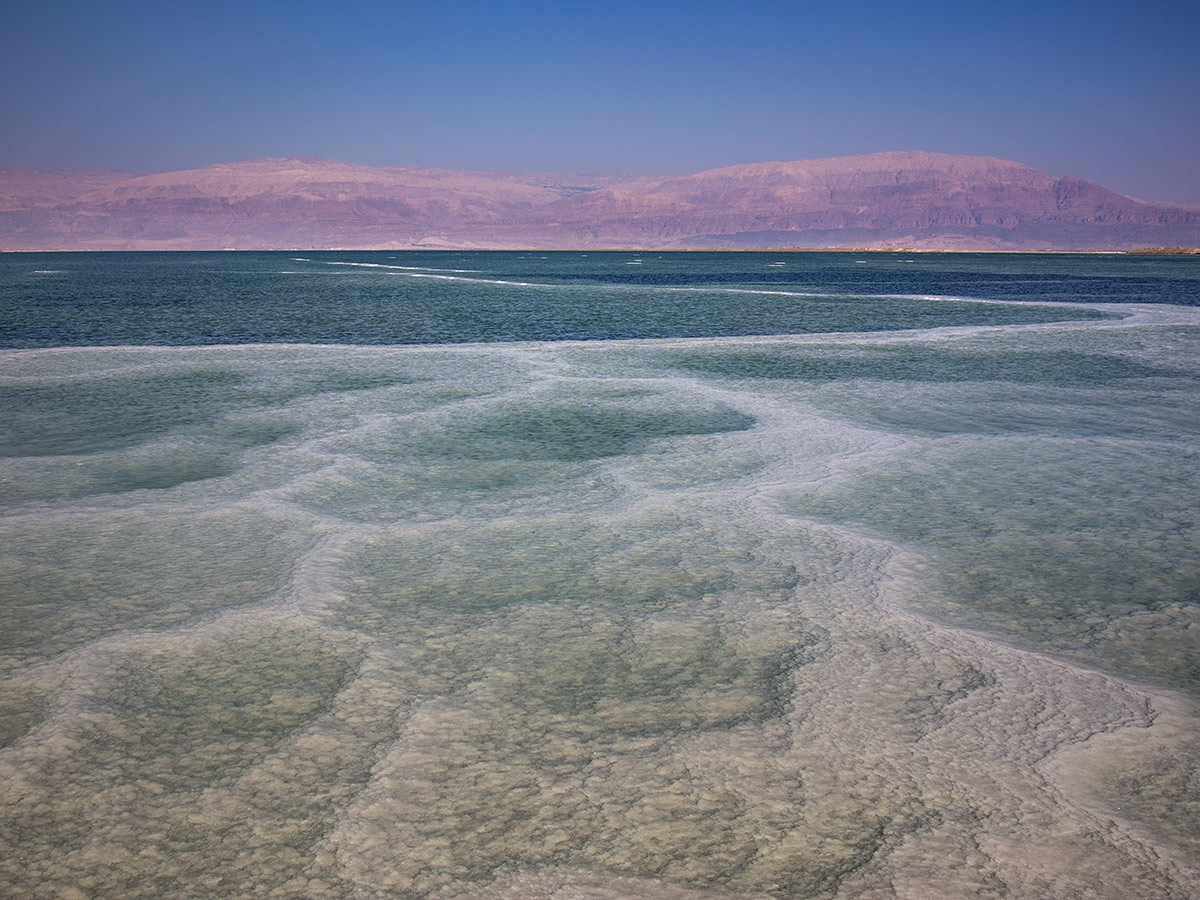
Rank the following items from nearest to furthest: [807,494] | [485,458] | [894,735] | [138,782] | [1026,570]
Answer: [138,782], [894,735], [1026,570], [807,494], [485,458]

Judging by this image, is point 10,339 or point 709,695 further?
point 10,339

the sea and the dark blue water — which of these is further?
the dark blue water

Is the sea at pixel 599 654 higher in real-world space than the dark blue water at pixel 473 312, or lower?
lower

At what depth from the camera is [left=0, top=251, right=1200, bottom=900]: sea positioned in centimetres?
296

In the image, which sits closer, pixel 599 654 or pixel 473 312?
pixel 599 654

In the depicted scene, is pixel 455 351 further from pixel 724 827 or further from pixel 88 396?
pixel 724 827

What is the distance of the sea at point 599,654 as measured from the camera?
2.96 meters

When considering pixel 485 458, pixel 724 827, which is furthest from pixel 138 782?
pixel 485 458

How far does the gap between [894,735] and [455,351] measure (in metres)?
15.0

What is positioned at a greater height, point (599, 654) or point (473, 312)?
point (473, 312)

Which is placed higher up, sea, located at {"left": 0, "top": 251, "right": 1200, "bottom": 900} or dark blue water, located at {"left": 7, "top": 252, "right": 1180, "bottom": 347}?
dark blue water, located at {"left": 7, "top": 252, "right": 1180, "bottom": 347}

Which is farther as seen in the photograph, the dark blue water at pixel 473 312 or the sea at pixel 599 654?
the dark blue water at pixel 473 312

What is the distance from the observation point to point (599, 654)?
4414mm

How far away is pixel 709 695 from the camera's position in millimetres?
4012
